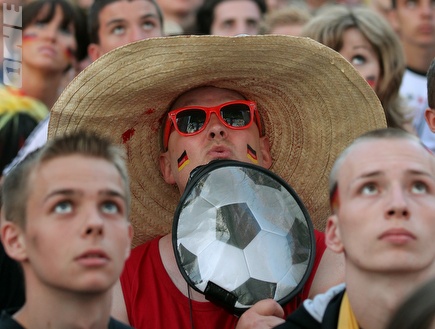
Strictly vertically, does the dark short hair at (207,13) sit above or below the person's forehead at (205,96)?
above

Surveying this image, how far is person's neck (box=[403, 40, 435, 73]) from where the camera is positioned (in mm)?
6703

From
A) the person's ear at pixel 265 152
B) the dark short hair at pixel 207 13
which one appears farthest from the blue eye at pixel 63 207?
the dark short hair at pixel 207 13

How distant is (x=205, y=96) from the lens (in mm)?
4293

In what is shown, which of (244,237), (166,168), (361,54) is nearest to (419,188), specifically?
(244,237)

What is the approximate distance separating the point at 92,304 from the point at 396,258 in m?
0.88

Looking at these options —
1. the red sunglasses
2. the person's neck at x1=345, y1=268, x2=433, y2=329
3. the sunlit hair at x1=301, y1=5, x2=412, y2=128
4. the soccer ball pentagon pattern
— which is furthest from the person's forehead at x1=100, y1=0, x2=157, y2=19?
the person's neck at x1=345, y1=268, x2=433, y2=329

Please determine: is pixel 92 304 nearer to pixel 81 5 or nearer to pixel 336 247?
pixel 336 247

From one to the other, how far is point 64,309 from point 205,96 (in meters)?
1.51

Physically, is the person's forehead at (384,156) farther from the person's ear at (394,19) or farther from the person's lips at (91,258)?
the person's ear at (394,19)

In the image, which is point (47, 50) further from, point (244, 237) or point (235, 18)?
point (244, 237)

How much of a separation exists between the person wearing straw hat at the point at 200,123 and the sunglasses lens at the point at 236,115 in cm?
1

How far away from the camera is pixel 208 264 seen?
3.75 m

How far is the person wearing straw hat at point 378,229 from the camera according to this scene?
9.94 feet

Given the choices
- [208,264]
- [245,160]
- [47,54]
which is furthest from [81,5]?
[208,264]
